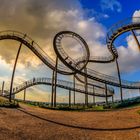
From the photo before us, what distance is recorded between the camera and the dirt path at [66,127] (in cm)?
1927

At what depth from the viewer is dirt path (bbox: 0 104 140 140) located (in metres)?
19.3

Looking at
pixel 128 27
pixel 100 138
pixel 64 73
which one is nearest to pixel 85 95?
pixel 64 73

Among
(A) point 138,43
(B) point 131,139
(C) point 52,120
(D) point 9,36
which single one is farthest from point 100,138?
(D) point 9,36

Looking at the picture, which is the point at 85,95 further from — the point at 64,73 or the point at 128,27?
the point at 128,27

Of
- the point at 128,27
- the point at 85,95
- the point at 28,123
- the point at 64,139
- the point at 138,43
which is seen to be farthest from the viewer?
the point at 85,95

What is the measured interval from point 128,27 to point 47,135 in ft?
63.6

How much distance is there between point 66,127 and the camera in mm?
22000

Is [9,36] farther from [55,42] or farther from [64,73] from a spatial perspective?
[64,73]

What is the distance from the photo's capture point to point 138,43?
3148 centimetres

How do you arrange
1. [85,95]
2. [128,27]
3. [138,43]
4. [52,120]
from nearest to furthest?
1. [52,120]
2. [138,43]
3. [128,27]
4. [85,95]

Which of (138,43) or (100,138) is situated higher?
(138,43)

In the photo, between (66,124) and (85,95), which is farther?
(85,95)

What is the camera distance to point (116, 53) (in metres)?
42.5

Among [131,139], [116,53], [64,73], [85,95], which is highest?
[116,53]
